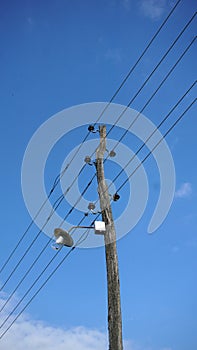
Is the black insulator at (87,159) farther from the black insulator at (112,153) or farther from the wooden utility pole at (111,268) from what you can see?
the black insulator at (112,153)

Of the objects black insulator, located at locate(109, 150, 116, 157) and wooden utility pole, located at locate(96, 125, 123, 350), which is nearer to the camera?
wooden utility pole, located at locate(96, 125, 123, 350)

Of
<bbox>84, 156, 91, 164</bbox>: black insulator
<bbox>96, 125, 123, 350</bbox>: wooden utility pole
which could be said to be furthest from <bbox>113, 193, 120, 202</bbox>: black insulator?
<bbox>84, 156, 91, 164</bbox>: black insulator

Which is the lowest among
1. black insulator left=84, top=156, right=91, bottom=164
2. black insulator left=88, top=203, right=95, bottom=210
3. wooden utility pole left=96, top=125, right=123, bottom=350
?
wooden utility pole left=96, top=125, right=123, bottom=350

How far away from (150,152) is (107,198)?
3.66ft

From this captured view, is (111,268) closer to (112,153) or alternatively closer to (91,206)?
(91,206)

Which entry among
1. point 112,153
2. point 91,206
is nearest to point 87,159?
point 112,153

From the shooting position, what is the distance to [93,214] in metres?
7.26

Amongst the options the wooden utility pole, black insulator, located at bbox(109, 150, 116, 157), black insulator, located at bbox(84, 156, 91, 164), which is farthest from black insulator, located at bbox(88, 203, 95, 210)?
black insulator, located at bbox(109, 150, 116, 157)

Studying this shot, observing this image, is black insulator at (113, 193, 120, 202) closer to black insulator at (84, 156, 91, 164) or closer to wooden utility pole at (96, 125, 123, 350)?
wooden utility pole at (96, 125, 123, 350)

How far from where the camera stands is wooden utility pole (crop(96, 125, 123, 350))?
5.61m

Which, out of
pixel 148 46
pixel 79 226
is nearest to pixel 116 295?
pixel 79 226

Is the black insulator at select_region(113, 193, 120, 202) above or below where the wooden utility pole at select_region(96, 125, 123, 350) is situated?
above

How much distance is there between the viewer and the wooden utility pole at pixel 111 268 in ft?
18.4

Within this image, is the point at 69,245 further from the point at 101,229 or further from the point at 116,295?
the point at 116,295
